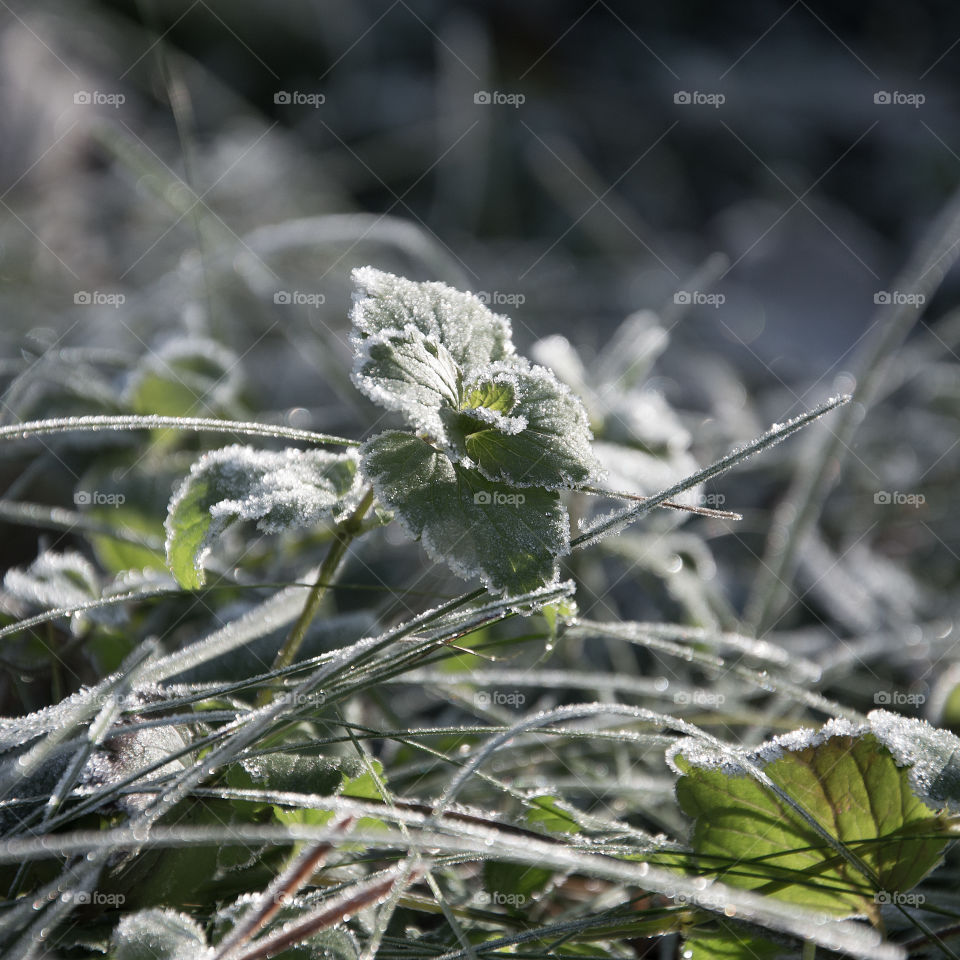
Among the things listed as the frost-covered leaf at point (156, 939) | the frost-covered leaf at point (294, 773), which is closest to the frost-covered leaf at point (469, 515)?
the frost-covered leaf at point (294, 773)

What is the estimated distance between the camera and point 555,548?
2.28 feet

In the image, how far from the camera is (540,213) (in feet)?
8.04

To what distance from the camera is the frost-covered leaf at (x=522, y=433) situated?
713 millimetres

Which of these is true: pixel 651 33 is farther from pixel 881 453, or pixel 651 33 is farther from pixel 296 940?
pixel 296 940

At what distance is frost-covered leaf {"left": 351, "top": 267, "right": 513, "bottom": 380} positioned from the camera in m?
0.73

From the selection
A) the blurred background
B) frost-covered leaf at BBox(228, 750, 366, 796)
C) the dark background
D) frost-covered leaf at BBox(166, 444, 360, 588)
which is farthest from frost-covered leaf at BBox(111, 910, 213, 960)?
the dark background

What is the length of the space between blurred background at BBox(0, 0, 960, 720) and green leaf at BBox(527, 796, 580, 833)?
455mm

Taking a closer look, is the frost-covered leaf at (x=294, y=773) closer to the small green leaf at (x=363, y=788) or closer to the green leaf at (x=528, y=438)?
the small green leaf at (x=363, y=788)

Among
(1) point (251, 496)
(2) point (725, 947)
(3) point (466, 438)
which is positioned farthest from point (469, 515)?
(2) point (725, 947)

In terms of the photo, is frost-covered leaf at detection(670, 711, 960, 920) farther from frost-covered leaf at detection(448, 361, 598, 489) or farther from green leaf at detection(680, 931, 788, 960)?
frost-covered leaf at detection(448, 361, 598, 489)

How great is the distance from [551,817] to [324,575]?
28 cm

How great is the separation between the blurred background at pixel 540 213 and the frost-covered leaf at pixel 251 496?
0.49 meters

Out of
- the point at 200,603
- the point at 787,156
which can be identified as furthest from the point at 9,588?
the point at 787,156

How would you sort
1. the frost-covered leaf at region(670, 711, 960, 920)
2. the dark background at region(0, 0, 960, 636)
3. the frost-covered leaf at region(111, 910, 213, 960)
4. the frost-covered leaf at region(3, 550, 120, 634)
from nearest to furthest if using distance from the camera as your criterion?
1. the frost-covered leaf at region(111, 910, 213, 960)
2. the frost-covered leaf at region(670, 711, 960, 920)
3. the frost-covered leaf at region(3, 550, 120, 634)
4. the dark background at region(0, 0, 960, 636)
